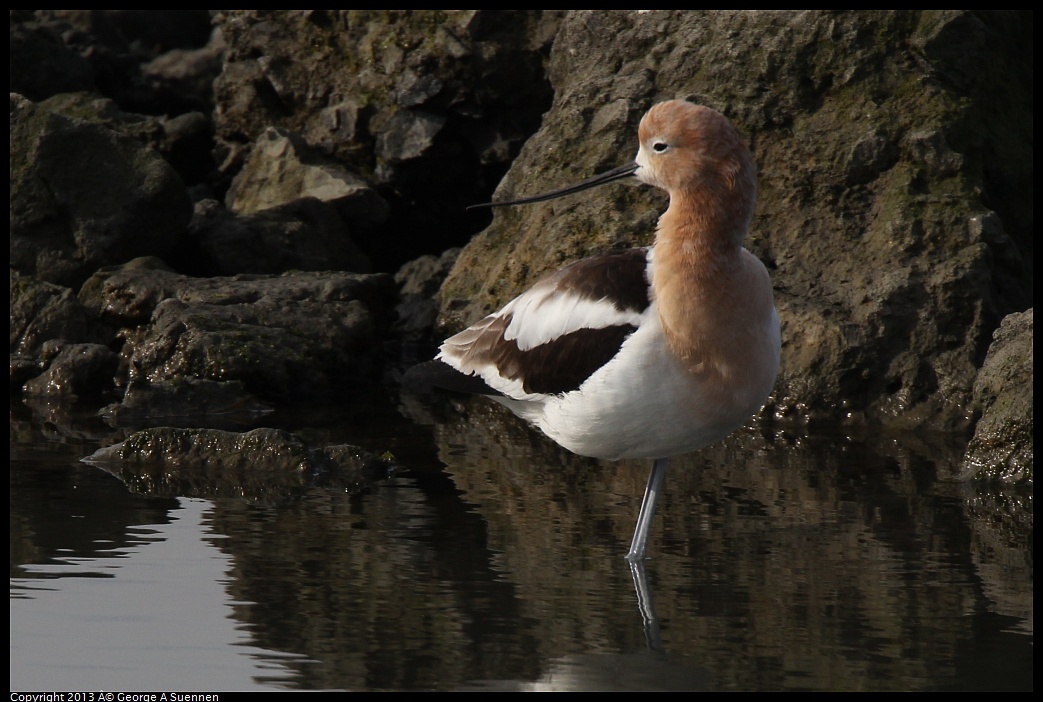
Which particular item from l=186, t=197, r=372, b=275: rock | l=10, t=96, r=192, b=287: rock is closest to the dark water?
l=10, t=96, r=192, b=287: rock

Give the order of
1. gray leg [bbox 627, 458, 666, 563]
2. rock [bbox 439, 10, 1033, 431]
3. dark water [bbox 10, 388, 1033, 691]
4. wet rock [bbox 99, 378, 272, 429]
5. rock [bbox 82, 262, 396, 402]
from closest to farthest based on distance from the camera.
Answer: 1. dark water [bbox 10, 388, 1033, 691]
2. gray leg [bbox 627, 458, 666, 563]
3. rock [bbox 439, 10, 1033, 431]
4. wet rock [bbox 99, 378, 272, 429]
5. rock [bbox 82, 262, 396, 402]

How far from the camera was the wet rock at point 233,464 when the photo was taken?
7.44m

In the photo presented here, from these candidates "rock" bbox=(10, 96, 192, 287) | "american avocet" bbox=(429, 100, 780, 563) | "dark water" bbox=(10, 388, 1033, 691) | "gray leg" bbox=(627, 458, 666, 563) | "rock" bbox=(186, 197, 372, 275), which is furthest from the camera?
"rock" bbox=(186, 197, 372, 275)

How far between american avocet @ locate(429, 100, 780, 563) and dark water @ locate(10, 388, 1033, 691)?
607 millimetres

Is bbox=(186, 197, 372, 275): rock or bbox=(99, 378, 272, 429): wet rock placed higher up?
bbox=(186, 197, 372, 275): rock

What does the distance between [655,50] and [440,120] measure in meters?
2.55

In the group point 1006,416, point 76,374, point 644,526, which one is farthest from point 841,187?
point 76,374

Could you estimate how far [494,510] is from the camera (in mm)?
7098

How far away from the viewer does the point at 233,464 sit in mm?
7688

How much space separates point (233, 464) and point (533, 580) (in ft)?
7.69

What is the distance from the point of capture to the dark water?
5.03 meters

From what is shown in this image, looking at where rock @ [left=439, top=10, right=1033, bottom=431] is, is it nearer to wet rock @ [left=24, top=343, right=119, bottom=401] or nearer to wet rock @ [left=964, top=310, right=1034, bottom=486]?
wet rock @ [left=964, top=310, right=1034, bottom=486]

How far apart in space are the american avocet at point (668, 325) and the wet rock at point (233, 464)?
1627mm

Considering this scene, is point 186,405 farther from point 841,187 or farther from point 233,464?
point 841,187
